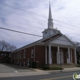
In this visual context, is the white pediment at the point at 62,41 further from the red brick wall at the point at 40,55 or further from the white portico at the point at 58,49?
the red brick wall at the point at 40,55

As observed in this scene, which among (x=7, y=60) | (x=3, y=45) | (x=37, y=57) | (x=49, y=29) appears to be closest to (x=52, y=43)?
(x=37, y=57)

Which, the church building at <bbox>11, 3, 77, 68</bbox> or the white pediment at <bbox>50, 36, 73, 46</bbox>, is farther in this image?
the white pediment at <bbox>50, 36, 73, 46</bbox>

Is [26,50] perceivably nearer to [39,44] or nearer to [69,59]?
[39,44]

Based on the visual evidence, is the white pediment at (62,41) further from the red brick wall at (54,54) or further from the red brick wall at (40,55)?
the red brick wall at (40,55)

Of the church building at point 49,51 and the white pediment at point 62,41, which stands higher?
the white pediment at point 62,41

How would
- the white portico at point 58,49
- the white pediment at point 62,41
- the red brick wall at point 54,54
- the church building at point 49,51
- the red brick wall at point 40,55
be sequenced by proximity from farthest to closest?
the red brick wall at point 54,54
the white pediment at point 62,41
the white portico at point 58,49
the church building at point 49,51
the red brick wall at point 40,55

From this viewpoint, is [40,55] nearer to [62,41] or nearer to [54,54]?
[54,54]

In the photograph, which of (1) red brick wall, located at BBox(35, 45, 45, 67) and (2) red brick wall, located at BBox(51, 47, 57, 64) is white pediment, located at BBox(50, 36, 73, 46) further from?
(1) red brick wall, located at BBox(35, 45, 45, 67)

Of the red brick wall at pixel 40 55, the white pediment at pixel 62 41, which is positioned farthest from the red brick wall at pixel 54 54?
the red brick wall at pixel 40 55

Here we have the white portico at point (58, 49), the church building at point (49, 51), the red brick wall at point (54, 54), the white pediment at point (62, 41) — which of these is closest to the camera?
the church building at point (49, 51)

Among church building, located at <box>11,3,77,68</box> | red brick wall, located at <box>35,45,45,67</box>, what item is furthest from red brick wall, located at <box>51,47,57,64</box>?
red brick wall, located at <box>35,45,45,67</box>

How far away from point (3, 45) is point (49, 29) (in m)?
50.1

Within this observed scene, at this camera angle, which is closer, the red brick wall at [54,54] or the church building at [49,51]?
the church building at [49,51]

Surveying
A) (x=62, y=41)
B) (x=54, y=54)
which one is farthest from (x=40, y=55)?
(x=62, y=41)
